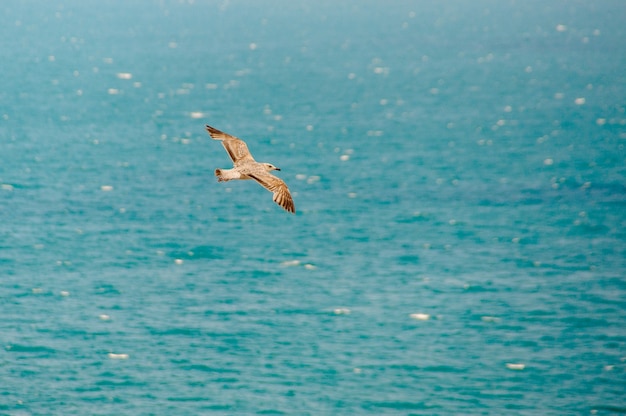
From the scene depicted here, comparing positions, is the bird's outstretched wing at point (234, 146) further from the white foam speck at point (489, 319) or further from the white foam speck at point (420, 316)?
the white foam speck at point (489, 319)

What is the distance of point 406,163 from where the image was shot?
3979 inches

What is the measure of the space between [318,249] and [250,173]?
58.6m

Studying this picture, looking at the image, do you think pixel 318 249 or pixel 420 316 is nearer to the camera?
pixel 420 316

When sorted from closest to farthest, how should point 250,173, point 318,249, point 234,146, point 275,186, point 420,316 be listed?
point 250,173
point 275,186
point 234,146
point 420,316
point 318,249

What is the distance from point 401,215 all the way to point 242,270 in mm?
17074

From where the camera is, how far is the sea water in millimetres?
57656

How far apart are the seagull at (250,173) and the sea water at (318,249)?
33.9 metres

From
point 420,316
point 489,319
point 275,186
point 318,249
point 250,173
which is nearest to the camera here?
point 250,173

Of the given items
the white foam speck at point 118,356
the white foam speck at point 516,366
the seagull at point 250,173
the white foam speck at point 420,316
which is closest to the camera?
the seagull at point 250,173

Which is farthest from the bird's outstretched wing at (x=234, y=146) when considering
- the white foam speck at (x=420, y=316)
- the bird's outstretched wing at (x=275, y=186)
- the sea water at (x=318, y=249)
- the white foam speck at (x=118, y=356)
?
the white foam speck at (x=420, y=316)

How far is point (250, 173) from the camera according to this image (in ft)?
66.5

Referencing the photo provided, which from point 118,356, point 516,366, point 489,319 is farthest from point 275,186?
point 489,319

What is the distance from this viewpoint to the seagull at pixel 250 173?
65.5 ft

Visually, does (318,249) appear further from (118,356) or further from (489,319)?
(118,356)
